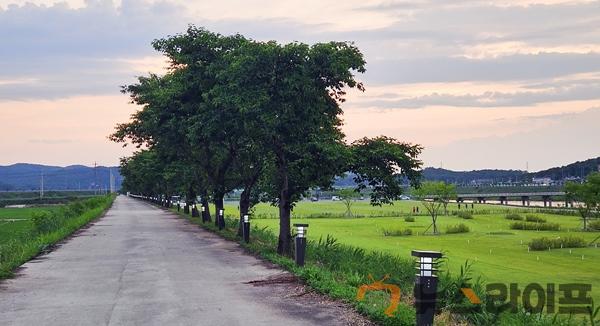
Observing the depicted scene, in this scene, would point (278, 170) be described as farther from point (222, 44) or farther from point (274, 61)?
Answer: point (222, 44)

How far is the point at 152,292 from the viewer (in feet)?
43.3

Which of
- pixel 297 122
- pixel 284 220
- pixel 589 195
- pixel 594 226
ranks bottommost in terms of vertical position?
pixel 594 226

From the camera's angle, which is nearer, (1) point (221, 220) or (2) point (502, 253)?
(1) point (221, 220)

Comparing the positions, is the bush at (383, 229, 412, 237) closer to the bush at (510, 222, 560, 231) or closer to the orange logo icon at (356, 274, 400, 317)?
the bush at (510, 222, 560, 231)

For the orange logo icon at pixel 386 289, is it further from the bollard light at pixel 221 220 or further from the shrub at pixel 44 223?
the shrub at pixel 44 223

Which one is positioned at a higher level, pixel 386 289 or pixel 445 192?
pixel 445 192

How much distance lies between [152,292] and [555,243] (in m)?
35.3

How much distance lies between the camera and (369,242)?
4419 centimetres

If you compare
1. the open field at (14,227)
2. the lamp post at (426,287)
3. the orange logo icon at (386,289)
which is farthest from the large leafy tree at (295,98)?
the open field at (14,227)

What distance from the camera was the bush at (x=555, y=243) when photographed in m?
42.2

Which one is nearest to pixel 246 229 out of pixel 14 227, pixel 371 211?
pixel 14 227

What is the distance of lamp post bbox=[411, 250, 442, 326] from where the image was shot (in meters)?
9.36

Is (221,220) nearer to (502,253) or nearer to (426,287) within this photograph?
(502,253)

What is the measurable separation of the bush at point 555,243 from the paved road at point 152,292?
86.0 feet
